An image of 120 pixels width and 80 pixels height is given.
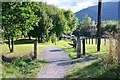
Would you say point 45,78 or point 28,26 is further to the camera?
point 28,26

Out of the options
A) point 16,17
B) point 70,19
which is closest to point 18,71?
point 16,17

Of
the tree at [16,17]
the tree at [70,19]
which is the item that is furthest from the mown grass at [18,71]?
the tree at [70,19]

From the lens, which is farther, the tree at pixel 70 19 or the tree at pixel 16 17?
the tree at pixel 70 19

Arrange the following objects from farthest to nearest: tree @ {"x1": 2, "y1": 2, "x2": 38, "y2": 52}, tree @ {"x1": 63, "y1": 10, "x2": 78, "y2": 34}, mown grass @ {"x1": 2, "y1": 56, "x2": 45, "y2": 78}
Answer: tree @ {"x1": 63, "y1": 10, "x2": 78, "y2": 34} < tree @ {"x1": 2, "y1": 2, "x2": 38, "y2": 52} < mown grass @ {"x1": 2, "y1": 56, "x2": 45, "y2": 78}

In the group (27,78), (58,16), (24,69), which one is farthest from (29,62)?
(58,16)

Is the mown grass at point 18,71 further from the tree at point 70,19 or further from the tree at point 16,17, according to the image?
the tree at point 70,19

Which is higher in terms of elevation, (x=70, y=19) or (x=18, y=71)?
(x=70, y=19)

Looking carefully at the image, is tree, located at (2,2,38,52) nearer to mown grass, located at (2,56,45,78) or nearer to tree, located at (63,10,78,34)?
mown grass, located at (2,56,45,78)

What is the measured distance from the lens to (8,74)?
11.5 m

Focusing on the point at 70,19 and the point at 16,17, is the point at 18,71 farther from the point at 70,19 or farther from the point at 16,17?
the point at 70,19

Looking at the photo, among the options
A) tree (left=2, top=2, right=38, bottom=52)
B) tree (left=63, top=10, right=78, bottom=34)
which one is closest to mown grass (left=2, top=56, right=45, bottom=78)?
tree (left=2, top=2, right=38, bottom=52)

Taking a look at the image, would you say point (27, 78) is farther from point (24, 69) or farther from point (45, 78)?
point (24, 69)

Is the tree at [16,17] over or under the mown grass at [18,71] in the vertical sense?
over

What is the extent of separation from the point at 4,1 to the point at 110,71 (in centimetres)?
1070
